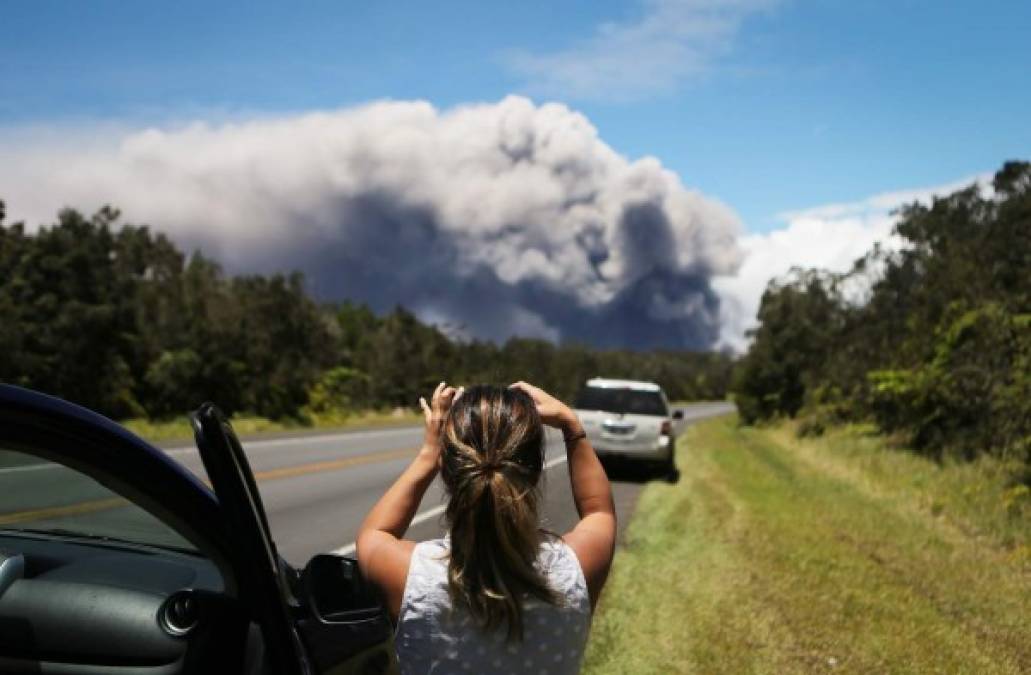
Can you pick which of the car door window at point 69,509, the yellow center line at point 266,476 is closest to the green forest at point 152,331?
the yellow center line at point 266,476

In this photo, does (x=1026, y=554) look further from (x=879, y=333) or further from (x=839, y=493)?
(x=879, y=333)

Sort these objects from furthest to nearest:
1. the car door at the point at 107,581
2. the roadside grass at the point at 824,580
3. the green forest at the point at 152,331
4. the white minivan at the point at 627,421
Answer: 1. the green forest at the point at 152,331
2. the white minivan at the point at 627,421
3. the roadside grass at the point at 824,580
4. the car door at the point at 107,581

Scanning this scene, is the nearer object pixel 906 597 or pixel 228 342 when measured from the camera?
pixel 906 597

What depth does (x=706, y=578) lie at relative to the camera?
9.38 meters

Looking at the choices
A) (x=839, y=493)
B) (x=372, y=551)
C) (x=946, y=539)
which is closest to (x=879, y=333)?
(x=839, y=493)

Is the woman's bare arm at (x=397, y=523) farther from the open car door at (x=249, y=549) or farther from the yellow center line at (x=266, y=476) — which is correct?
the yellow center line at (x=266, y=476)

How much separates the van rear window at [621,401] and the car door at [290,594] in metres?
16.4

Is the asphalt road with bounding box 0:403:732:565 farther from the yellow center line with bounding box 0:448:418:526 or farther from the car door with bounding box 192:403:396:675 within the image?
the car door with bounding box 192:403:396:675

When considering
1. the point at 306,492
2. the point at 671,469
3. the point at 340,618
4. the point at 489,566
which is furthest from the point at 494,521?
the point at 671,469

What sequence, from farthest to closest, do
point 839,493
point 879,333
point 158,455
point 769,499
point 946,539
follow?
point 879,333, point 839,493, point 769,499, point 946,539, point 158,455

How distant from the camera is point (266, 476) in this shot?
16.3 m

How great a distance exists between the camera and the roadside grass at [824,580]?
22.5 feet

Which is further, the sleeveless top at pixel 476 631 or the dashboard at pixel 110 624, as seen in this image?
the sleeveless top at pixel 476 631

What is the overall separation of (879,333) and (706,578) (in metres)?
27.0
